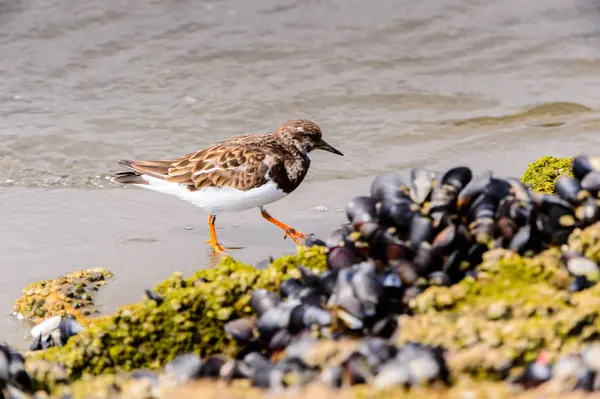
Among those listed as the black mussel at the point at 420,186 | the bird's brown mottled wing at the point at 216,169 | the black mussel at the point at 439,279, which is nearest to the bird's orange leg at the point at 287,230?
the bird's brown mottled wing at the point at 216,169

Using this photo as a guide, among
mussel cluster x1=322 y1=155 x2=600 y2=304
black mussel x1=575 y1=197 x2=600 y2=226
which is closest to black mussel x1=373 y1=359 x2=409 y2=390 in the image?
mussel cluster x1=322 y1=155 x2=600 y2=304

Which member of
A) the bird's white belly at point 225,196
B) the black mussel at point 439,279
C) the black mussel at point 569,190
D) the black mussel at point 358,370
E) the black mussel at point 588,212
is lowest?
the bird's white belly at point 225,196

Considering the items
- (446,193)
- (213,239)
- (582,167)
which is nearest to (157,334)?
(446,193)

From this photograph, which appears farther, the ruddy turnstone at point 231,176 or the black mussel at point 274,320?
the ruddy turnstone at point 231,176

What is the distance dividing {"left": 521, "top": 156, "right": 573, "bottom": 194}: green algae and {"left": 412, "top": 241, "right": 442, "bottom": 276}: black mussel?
1945 millimetres

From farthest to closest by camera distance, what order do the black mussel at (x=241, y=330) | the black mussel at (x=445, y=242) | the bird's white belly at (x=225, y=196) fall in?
the bird's white belly at (x=225, y=196) < the black mussel at (x=445, y=242) < the black mussel at (x=241, y=330)

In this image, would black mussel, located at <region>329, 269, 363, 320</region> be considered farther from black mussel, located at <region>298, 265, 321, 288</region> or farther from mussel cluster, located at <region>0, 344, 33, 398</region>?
mussel cluster, located at <region>0, 344, 33, 398</region>

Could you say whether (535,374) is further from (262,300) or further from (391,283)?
(262,300)

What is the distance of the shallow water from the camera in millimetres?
6250

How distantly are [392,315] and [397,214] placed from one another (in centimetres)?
52

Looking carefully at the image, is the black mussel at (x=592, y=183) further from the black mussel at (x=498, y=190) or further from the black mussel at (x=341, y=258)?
the black mussel at (x=341, y=258)

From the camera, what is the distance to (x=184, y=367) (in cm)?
307

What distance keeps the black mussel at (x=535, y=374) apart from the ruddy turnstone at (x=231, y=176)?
328 centimetres

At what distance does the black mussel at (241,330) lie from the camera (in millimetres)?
3295
